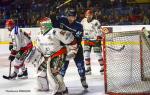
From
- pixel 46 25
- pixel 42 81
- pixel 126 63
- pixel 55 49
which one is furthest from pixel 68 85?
pixel 46 25

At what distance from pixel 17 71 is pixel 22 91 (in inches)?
50.7

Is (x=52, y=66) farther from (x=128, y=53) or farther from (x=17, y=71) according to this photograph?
(x=17, y=71)

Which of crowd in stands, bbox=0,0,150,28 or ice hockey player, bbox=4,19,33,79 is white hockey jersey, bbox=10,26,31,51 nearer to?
ice hockey player, bbox=4,19,33,79

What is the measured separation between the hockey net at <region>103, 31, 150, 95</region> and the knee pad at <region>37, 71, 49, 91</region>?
889 mm

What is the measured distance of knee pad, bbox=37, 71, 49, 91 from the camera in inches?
254

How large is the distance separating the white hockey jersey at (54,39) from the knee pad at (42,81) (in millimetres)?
445

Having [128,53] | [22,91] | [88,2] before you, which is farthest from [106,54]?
[88,2]

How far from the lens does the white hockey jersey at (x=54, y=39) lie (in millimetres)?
5930

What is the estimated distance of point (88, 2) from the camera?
16.4 metres

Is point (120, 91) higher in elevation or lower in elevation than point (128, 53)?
lower

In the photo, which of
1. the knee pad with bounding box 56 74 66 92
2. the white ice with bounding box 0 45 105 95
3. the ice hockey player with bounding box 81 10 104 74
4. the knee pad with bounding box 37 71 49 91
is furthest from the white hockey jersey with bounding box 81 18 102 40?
the knee pad with bounding box 56 74 66 92

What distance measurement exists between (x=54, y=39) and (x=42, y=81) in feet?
2.79

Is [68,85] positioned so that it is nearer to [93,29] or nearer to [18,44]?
[18,44]

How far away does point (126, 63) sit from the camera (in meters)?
6.41
